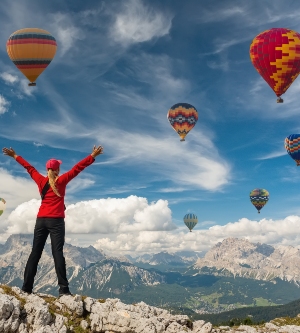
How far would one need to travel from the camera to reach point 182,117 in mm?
114688

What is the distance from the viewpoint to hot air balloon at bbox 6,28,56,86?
63625mm

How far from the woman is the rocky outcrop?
1.06 meters

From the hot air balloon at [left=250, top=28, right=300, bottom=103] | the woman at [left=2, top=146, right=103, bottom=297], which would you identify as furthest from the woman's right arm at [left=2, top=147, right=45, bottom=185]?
the hot air balloon at [left=250, top=28, right=300, bottom=103]

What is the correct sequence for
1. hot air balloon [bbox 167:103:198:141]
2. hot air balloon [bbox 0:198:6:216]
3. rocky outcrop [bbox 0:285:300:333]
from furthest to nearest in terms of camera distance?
hot air balloon [bbox 0:198:6:216], hot air balloon [bbox 167:103:198:141], rocky outcrop [bbox 0:285:300:333]

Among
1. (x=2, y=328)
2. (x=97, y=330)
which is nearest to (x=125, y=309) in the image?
(x=97, y=330)

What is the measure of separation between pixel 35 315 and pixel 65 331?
1.41 metres

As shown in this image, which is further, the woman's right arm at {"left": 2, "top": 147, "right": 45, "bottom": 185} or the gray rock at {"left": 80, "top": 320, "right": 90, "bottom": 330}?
the woman's right arm at {"left": 2, "top": 147, "right": 45, "bottom": 185}

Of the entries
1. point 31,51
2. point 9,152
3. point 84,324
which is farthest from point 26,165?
point 31,51

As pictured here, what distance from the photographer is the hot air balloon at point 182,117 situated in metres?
113

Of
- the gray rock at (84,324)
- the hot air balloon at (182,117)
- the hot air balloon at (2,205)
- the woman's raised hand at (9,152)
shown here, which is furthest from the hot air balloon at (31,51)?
the hot air balloon at (2,205)

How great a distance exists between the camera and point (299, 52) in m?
69.1

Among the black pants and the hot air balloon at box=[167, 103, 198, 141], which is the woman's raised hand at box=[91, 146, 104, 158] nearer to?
the black pants

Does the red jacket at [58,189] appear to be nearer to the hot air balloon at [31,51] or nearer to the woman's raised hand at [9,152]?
the woman's raised hand at [9,152]

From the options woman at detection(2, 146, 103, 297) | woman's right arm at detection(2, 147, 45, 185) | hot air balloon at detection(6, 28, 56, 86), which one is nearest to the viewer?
woman at detection(2, 146, 103, 297)
